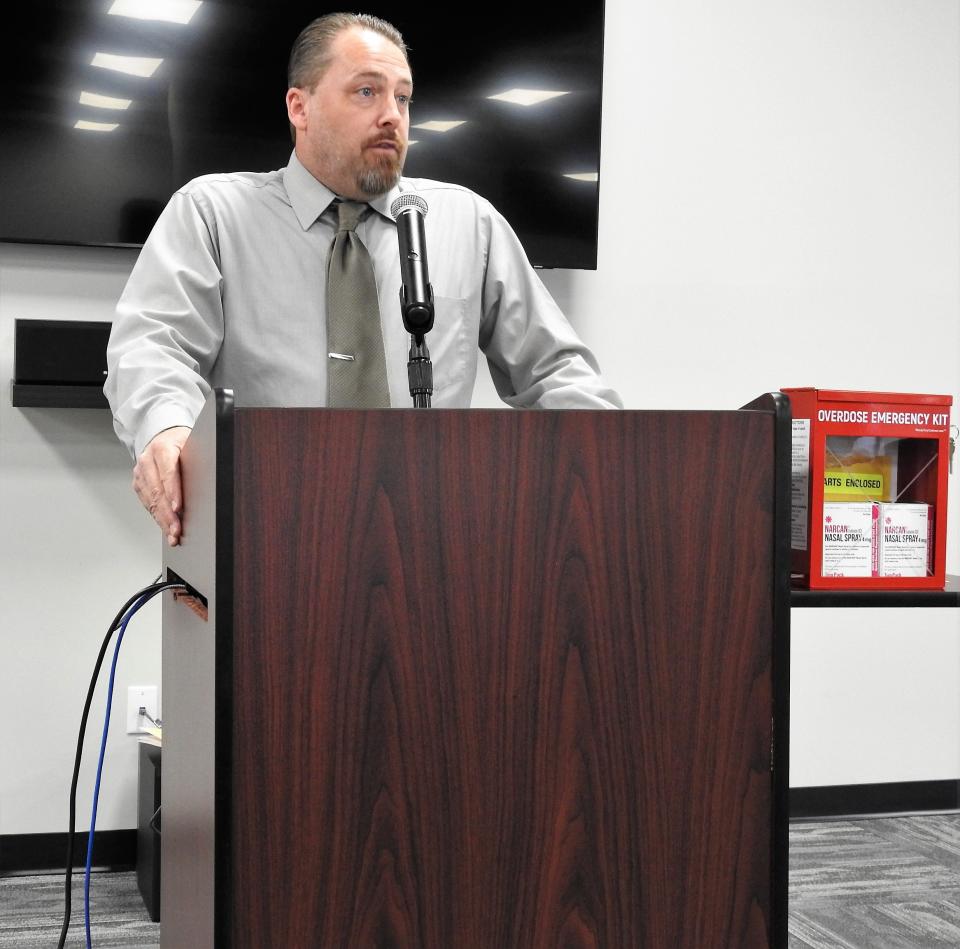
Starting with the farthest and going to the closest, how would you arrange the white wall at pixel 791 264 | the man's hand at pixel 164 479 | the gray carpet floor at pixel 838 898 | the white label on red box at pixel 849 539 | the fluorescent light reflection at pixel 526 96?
the white wall at pixel 791 264 < the fluorescent light reflection at pixel 526 96 < the gray carpet floor at pixel 838 898 < the white label on red box at pixel 849 539 < the man's hand at pixel 164 479

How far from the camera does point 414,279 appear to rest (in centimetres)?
113

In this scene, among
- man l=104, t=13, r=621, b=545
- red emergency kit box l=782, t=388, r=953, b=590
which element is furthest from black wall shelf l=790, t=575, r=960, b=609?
man l=104, t=13, r=621, b=545

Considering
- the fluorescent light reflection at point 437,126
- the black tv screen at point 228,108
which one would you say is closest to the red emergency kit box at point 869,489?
the black tv screen at point 228,108

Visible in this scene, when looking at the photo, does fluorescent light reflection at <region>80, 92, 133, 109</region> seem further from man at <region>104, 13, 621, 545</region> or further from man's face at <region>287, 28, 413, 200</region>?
man's face at <region>287, 28, 413, 200</region>

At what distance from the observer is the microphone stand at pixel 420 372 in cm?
113

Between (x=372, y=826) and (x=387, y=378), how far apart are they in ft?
2.93

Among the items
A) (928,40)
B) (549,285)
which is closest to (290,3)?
(549,285)

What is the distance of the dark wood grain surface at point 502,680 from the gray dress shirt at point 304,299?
0.66 metres

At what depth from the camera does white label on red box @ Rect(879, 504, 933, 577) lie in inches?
61.2

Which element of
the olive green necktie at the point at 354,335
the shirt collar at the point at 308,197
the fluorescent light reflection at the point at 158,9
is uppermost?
the fluorescent light reflection at the point at 158,9

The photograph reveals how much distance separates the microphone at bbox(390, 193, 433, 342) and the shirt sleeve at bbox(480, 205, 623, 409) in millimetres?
584

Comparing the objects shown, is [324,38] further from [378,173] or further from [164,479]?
[164,479]

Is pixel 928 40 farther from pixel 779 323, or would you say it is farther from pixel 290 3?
pixel 290 3

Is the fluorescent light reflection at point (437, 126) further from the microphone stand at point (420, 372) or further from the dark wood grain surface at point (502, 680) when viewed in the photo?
the dark wood grain surface at point (502, 680)
